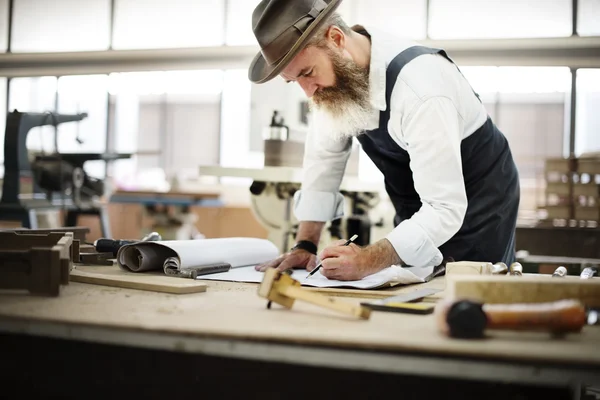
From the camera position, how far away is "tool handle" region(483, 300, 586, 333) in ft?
2.92

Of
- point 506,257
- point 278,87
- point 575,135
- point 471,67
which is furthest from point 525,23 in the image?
point 506,257

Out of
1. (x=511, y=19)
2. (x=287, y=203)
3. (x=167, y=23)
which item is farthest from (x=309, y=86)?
(x=167, y=23)

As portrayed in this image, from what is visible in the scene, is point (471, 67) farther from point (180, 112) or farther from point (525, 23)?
point (180, 112)

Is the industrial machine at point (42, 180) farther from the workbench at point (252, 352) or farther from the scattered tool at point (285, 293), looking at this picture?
the scattered tool at point (285, 293)

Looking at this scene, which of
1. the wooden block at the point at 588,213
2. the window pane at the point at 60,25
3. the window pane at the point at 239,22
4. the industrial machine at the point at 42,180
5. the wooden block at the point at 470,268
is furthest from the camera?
the window pane at the point at 60,25

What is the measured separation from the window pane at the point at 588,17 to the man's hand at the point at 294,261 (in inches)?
264

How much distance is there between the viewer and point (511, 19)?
7527 millimetres

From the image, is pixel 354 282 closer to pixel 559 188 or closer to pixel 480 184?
pixel 480 184

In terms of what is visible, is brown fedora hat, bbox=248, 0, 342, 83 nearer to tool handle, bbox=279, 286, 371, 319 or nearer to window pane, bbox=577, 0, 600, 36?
tool handle, bbox=279, 286, 371, 319

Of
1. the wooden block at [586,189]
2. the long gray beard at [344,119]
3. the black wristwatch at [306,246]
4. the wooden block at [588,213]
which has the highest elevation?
the long gray beard at [344,119]

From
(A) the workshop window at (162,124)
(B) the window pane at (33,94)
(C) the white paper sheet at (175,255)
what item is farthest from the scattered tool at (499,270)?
(B) the window pane at (33,94)

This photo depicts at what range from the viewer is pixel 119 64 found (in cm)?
895

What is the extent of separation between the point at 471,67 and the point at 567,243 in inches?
135

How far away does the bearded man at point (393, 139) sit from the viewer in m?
1.65
